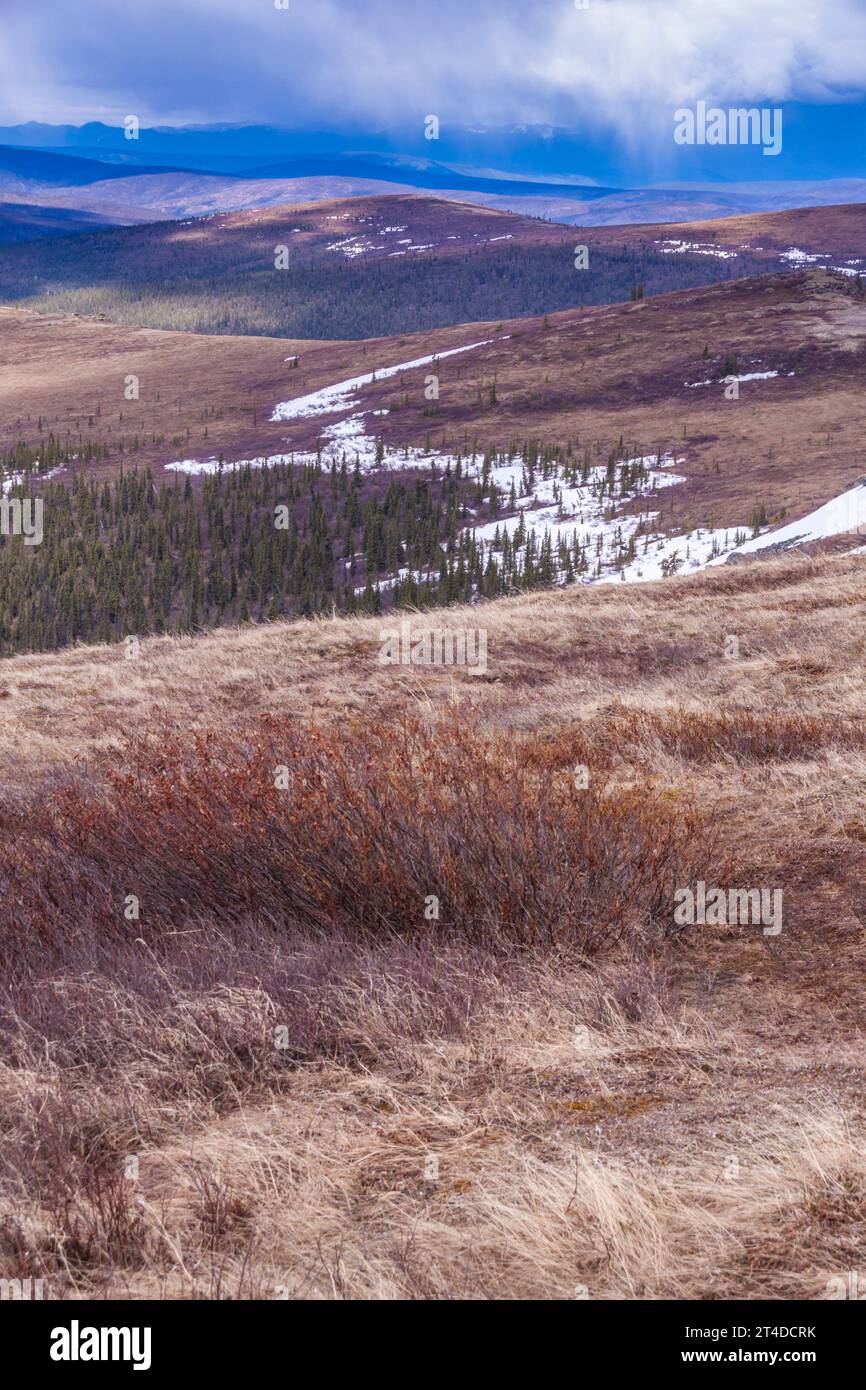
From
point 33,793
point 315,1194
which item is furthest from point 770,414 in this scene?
point 315,1194

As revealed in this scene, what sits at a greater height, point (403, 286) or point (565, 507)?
point (403, 286)

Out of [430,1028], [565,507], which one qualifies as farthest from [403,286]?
[430,1028]

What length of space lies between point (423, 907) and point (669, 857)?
52.4 inches

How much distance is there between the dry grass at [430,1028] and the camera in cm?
253

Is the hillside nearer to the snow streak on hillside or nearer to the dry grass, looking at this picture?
the snow streak on hillside

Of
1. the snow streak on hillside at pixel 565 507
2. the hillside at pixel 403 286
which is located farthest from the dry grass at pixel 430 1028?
the hillside at pixel 403 286

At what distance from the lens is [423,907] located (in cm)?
486

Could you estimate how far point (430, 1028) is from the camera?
12.3ft

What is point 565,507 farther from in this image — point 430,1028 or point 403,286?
point 403,286

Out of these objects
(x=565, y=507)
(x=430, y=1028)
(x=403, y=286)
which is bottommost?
(x=430, y=1028)

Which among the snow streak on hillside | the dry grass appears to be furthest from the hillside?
the dry grass

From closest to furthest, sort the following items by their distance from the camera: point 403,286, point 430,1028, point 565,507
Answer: point 430,1028 < point 565,507 < point 403,286

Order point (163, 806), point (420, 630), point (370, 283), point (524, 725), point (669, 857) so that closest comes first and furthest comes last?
1. point (669, 857)
2. point (163, 806)
3. point (524, 725)
4. point (420, 630)
5. point (370, 283)
